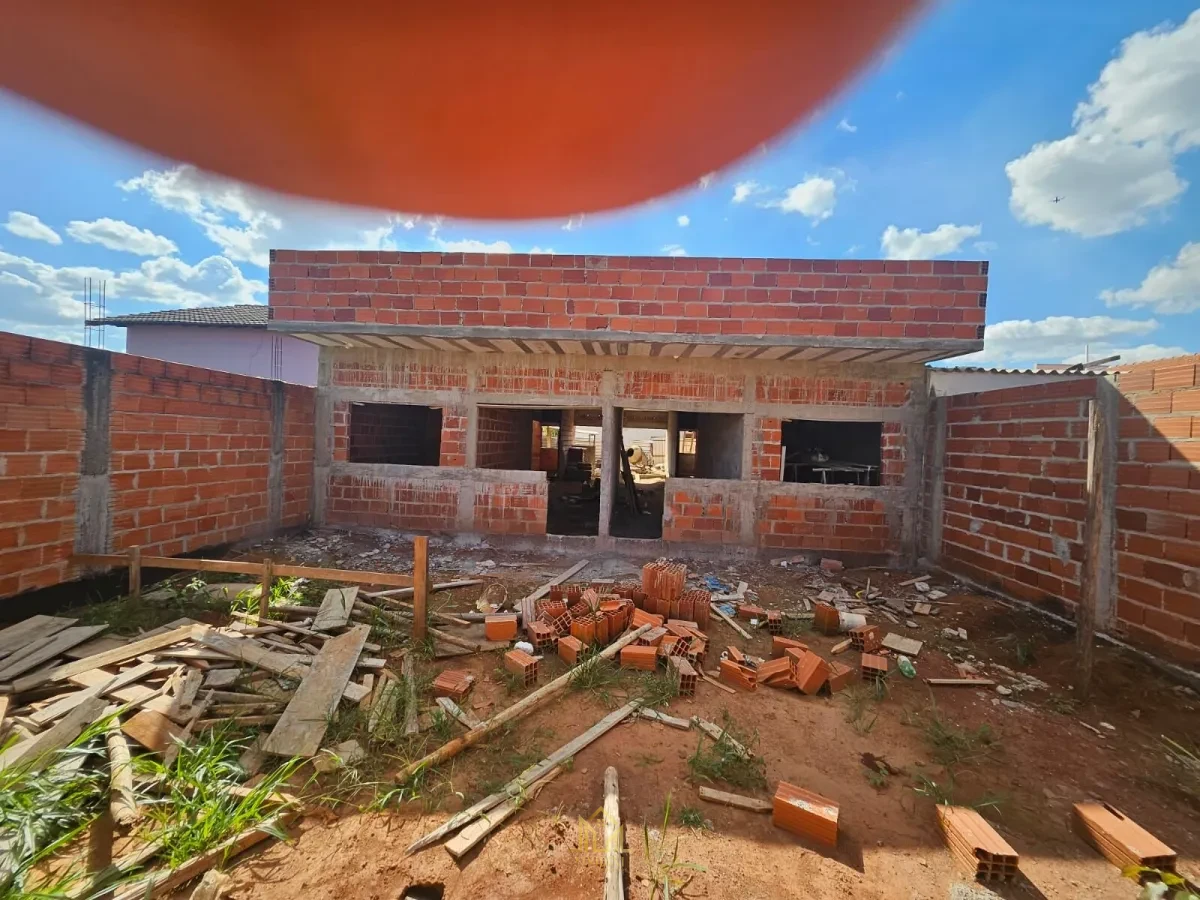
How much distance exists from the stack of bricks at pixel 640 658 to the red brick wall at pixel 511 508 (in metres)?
3.06

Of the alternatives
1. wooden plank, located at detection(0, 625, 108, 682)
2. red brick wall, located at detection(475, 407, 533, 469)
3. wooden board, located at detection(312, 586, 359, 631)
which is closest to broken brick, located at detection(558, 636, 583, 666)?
wooden board, located at detection(312, 586, 359, 631)

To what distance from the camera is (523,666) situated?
3.29 m

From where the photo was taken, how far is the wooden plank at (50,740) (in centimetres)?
212

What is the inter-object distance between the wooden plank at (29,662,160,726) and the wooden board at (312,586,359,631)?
984mm

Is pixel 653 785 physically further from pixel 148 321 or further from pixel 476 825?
pixel 148 321

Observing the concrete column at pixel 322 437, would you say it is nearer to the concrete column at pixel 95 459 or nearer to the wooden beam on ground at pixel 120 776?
the concrete column at pixel 95 459

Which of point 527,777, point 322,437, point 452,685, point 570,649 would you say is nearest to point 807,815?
point 527,777

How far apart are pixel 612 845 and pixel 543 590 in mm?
2922

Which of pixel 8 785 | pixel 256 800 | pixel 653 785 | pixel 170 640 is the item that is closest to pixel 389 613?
pixel 170 640

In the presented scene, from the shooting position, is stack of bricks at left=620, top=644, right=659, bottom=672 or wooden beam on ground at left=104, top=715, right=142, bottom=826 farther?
stack of bricks at left=620, top=644, right=659, bottom=672

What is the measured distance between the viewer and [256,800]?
213 cm

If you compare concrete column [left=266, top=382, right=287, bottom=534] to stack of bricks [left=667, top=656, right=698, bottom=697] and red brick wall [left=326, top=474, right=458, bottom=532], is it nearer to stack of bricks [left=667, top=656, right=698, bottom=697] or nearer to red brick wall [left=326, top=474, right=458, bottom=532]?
red brick wall [left=326, top=474, right=458, bottom=532]

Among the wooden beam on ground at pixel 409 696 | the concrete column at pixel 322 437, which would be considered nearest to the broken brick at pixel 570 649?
the wooden beam on ground at pixel 409 696

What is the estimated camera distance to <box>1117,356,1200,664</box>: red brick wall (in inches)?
124
